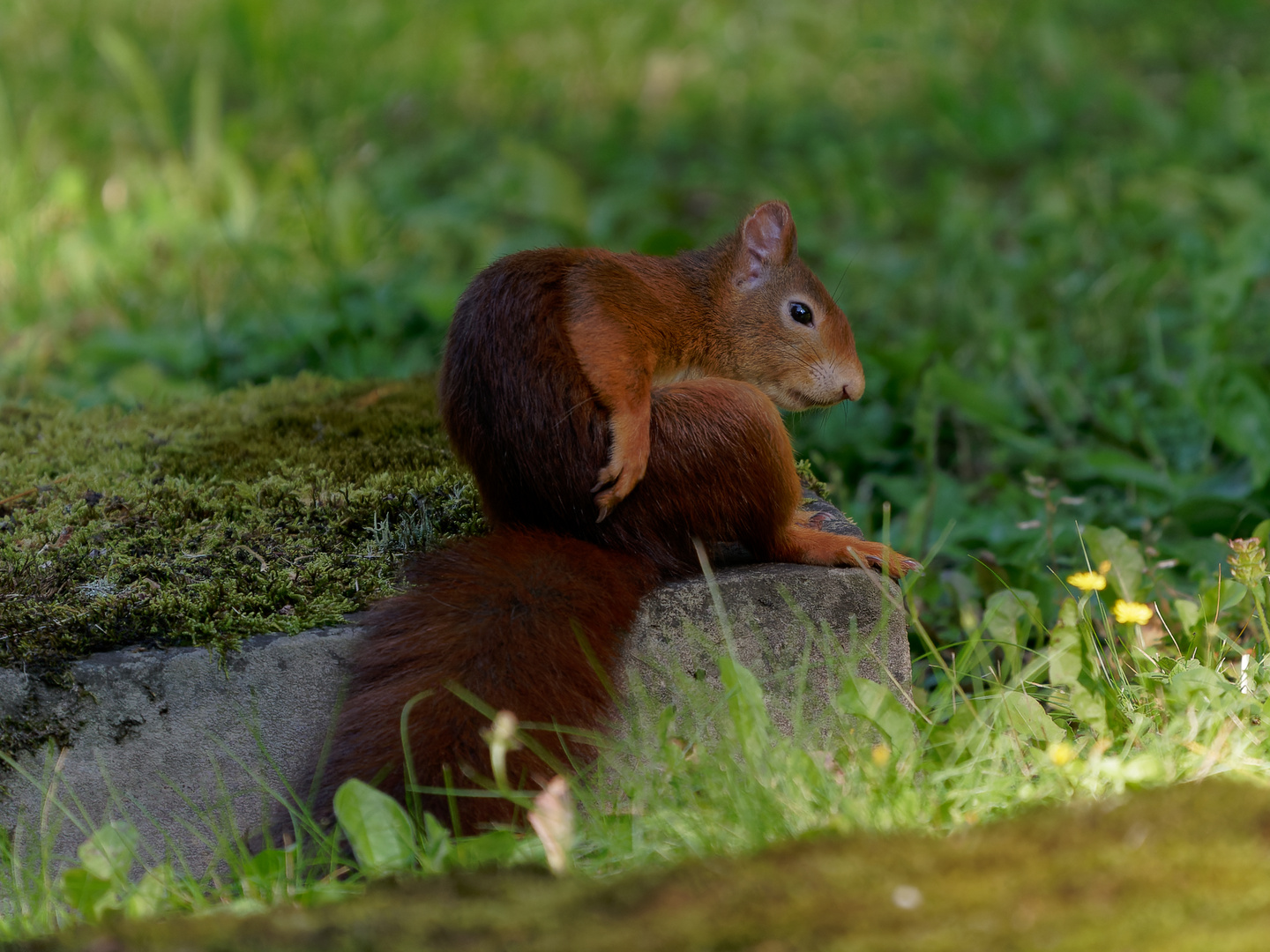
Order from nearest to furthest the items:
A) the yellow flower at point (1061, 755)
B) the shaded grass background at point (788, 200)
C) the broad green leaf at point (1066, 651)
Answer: the yellow flower at point (1061, 755)
the broad green leaf at point (1066, 651)
the shaded grass background at point (788, 200)

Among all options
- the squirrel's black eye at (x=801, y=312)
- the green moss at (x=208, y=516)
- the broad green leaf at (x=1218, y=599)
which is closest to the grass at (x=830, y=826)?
the broad green leaf at (x=1218, y=599)

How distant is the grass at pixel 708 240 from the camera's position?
7.51 feet

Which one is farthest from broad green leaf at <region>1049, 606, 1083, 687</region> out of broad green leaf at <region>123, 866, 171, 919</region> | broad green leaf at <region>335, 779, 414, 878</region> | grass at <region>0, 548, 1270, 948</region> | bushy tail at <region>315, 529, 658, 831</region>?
broad green leaf at <region>123, 866, 171, 919</region>

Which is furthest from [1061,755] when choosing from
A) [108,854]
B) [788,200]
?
[788,200]

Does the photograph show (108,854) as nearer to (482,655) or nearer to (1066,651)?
(482,655)

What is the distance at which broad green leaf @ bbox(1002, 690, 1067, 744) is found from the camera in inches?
87.7

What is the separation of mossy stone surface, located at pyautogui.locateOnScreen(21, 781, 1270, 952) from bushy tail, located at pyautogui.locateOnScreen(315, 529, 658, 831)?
475mm

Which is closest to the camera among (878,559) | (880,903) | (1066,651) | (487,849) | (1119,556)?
(880,903)

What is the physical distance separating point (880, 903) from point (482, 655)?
96 cm

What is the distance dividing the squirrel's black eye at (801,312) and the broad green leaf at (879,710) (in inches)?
33.9

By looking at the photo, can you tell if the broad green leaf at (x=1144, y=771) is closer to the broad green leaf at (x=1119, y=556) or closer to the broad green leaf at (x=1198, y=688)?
the broad green leaf at (x=1198, y=688)

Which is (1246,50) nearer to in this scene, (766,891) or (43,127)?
(43,127)

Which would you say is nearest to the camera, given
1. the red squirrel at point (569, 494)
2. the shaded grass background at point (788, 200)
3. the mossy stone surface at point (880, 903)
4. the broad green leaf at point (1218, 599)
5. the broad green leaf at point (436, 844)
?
the mossy stone surface at point (880, 903)

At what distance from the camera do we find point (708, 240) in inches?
222
